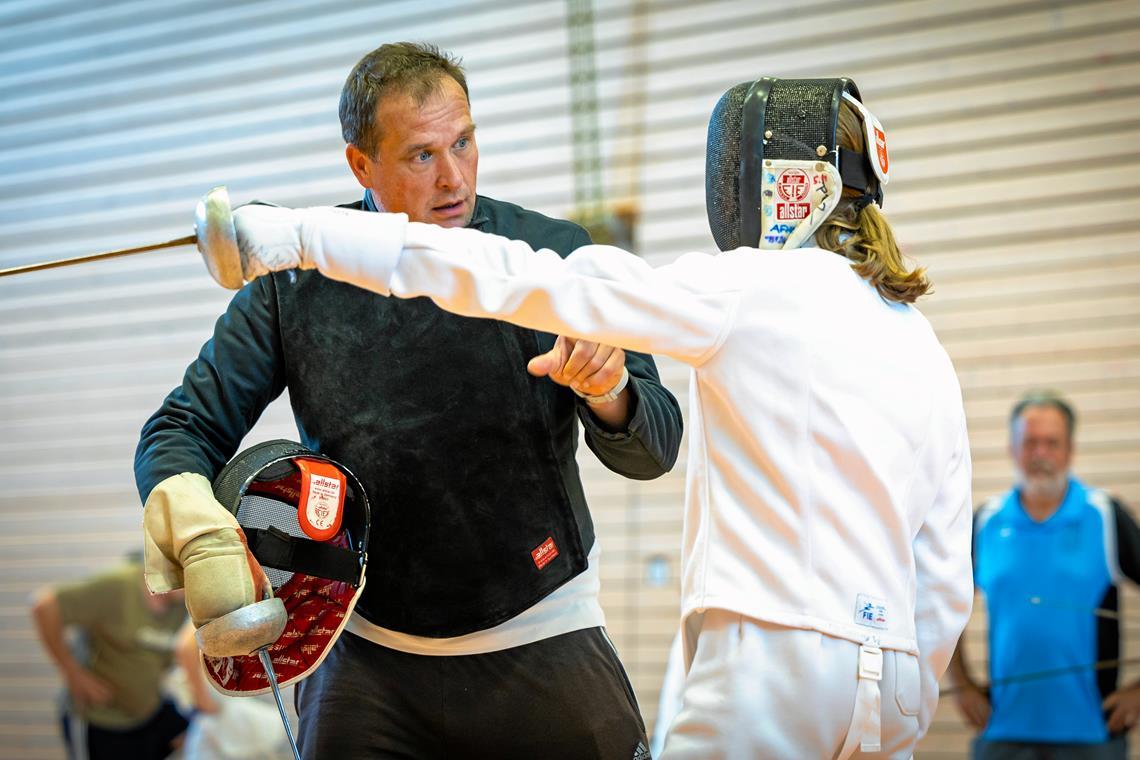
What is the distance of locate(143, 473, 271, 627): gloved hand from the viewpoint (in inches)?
72.3

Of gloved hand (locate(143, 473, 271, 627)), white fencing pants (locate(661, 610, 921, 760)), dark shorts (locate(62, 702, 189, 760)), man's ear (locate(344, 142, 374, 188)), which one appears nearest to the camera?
white fencing pants (locate(661, 610, 921, 760))

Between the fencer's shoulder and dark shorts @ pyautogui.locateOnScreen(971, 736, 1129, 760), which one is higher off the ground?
the fencer's shoulder

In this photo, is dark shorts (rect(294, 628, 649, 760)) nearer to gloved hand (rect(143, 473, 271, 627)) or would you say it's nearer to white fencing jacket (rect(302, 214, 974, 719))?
gloved hand (rect(143, 473, 271, 627))

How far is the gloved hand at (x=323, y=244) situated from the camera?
5.15ft

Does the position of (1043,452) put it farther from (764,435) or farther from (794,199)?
(764,435)

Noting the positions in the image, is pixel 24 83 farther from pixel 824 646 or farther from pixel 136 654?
pixel 824 646

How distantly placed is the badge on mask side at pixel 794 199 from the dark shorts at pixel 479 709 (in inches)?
33.6

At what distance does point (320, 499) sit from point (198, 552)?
0.23 metres

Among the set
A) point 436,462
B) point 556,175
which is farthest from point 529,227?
point 556,175

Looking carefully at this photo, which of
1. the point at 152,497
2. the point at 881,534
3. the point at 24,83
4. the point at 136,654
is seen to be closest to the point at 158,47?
the point at 24,83

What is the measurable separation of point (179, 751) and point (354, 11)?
468 centimetres

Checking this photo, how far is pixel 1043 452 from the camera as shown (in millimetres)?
4555

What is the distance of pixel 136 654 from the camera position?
6.02 meters


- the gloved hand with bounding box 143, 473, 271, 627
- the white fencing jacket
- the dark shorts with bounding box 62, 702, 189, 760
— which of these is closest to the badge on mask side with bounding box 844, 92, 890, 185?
the white fencing jacket
